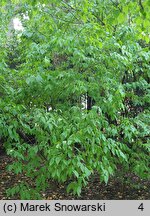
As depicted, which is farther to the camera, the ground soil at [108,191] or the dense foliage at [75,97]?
the ground soil at [108,191]

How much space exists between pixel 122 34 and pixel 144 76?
75 centimetres

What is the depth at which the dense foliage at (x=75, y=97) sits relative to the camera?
2545 millimetres

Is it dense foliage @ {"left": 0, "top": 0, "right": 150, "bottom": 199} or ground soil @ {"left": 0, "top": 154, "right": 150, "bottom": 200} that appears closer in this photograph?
dense foliage @ {"left": 0, "top": 0, "right": 150, "bottom": 199}

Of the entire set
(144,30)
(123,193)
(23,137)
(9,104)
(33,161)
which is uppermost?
(144,30)

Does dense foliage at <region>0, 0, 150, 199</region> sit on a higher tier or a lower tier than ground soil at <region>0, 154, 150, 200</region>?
higher

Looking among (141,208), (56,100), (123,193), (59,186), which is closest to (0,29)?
(56,100)

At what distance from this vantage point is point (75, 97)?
3.25 m

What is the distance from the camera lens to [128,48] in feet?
10.6

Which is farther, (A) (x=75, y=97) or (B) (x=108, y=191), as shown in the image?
(B) (x=108, y=191)

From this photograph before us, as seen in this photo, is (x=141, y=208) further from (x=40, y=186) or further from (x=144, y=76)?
(x=144, y=76)

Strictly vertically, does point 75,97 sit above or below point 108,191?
above

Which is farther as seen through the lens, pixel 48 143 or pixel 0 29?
pixel 0 29

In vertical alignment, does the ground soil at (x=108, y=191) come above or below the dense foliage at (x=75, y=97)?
below

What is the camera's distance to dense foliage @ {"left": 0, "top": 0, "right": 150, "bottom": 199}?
2545mm
